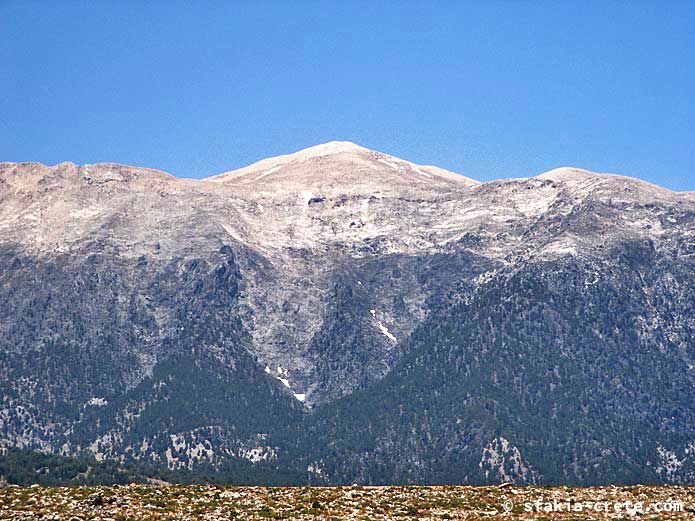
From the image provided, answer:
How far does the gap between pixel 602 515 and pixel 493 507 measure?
12.3 meters

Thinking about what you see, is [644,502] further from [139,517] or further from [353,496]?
[139,517]

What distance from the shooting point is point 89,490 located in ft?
456

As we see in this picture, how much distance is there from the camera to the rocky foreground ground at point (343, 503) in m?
124

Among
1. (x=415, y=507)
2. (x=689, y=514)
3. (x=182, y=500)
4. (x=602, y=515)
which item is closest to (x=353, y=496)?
(x=415, y=507)

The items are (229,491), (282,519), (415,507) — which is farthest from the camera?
(229,491)

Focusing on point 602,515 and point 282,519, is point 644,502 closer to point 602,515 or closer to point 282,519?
point 602,515

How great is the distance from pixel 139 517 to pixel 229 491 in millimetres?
18793

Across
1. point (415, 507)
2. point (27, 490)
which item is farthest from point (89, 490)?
point (415, 507)

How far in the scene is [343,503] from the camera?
12962 centimetres

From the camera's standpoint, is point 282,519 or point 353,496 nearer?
point 282,519

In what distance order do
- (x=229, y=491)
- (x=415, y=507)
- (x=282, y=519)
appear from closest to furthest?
(x=282, y=519)
(x=415, y=507)
(x=229, y=491)

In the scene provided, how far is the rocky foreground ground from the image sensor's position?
405 feet

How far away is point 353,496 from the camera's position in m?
134

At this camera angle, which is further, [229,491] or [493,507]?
[229,491]
